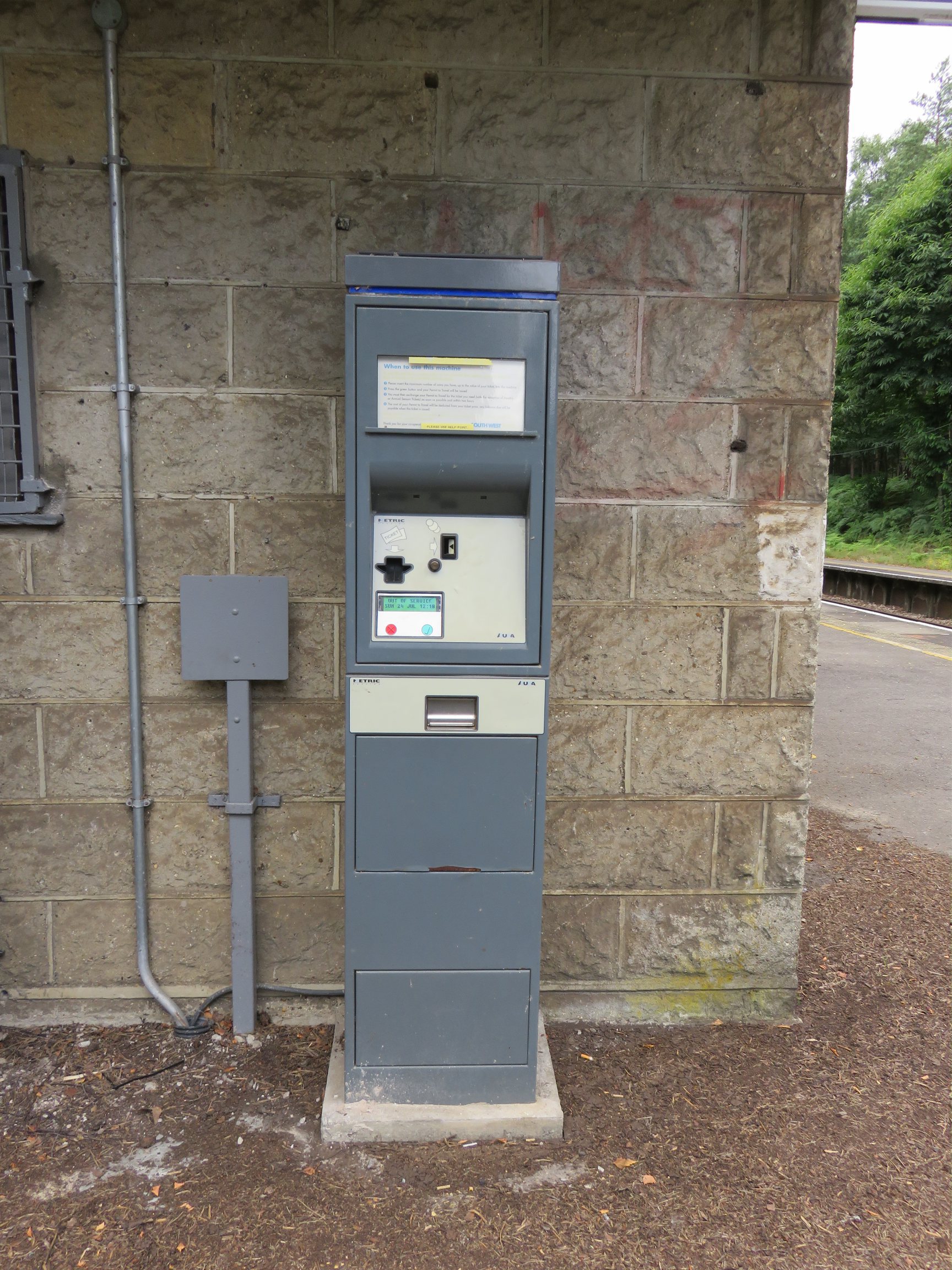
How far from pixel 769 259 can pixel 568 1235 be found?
2982 millimetres

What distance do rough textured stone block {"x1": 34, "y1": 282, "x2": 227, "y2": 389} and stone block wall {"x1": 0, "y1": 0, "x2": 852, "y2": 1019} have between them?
11mm

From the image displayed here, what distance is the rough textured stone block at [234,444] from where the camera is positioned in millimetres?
2848

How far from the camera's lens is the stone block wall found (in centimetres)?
276

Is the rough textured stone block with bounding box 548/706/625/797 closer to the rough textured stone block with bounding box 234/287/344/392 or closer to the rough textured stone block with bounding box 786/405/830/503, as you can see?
the rough textured stone block with bounding box 786/405/830/503

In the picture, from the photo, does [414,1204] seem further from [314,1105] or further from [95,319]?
[95,319]

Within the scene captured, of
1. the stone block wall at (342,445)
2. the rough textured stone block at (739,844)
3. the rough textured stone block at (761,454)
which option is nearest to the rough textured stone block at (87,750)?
the stone block wall at (342,445)

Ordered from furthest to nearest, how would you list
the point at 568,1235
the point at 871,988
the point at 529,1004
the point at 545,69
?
the point at 871,988 → the point at 545,69 → the point at 529,1004 → the point at 568,1235

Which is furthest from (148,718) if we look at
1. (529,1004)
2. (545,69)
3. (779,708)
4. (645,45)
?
(645,45)

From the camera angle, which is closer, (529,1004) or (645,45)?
(529,1004)

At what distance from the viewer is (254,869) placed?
300 cm

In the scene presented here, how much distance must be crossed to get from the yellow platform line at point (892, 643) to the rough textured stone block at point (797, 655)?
28.4ft

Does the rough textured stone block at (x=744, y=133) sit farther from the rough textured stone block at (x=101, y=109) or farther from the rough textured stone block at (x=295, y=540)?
the rough textured stone block at (x=295, y=540)

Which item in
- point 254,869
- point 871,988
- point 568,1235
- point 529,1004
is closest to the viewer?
point 568,1235

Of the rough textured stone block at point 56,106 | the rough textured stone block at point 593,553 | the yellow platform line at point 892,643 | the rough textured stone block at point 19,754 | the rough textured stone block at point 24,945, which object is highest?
the rough textured stone block at point 56,106
